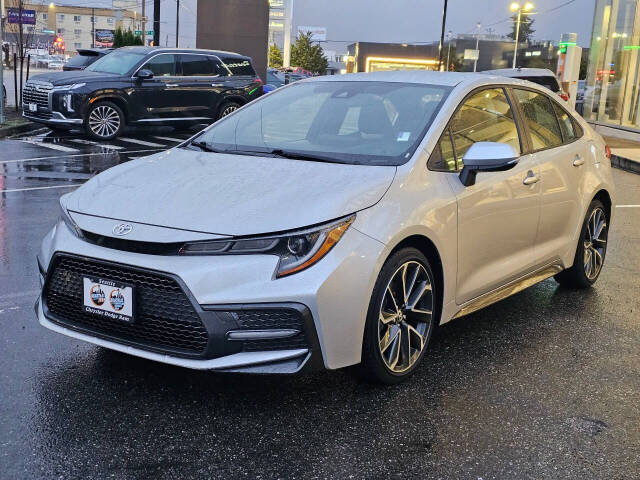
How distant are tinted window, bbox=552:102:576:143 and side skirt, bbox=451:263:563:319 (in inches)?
36.4

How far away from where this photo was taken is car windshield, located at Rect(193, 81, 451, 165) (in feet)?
13.7

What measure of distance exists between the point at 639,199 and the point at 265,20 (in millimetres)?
25209

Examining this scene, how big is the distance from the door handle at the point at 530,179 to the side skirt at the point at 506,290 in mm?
601

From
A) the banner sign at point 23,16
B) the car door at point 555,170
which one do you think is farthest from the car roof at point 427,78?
the banner sign at point 23,16

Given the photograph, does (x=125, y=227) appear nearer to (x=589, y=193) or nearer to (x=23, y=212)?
(x=589, y=193)

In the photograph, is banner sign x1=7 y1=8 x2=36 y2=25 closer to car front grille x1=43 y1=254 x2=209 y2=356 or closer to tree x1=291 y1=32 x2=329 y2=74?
car front grille x1=43 y1=254 x2=209 y2=356

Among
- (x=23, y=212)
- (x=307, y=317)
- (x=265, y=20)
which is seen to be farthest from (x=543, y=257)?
(x=265, y=20)

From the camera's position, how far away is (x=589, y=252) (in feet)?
19.0

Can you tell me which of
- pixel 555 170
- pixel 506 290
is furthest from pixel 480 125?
pixel 506 290

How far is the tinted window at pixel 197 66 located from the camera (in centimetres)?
1650

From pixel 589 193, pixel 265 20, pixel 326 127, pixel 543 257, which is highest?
pixel 265 20

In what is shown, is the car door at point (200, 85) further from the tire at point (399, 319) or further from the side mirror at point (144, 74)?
the tire at point (399, 319)

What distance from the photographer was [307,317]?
10.6ft

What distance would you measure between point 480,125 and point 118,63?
12945 millimetres
